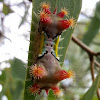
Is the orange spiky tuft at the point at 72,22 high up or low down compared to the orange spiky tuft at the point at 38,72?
up

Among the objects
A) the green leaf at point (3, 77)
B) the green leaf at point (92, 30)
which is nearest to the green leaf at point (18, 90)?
the green leaf at point (3, 77)

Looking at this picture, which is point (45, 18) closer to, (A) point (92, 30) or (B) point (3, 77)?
(B) point (3, 77)

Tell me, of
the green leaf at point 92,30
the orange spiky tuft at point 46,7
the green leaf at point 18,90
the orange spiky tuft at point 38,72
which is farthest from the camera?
the green leaf at point 92,30

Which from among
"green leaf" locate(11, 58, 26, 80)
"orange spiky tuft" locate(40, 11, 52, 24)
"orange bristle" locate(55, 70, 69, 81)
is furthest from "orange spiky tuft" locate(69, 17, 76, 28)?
"green leaf" locate(11, 58, 26, 80)

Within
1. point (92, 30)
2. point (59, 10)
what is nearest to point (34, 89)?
point (59, 10)

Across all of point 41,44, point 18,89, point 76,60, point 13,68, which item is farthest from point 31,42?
point 76,60

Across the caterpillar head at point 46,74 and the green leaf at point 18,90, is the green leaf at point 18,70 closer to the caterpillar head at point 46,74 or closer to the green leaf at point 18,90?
the green leaf at point 18,90

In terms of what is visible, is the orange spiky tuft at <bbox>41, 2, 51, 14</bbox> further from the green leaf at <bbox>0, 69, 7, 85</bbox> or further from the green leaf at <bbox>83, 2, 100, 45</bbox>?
the green leaf at <bbox>83, 2, 100, 45</bbox>

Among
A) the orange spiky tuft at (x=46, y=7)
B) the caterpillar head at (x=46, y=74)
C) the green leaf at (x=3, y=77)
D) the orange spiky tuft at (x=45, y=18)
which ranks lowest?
the green leaf at (x=3, y=77)
